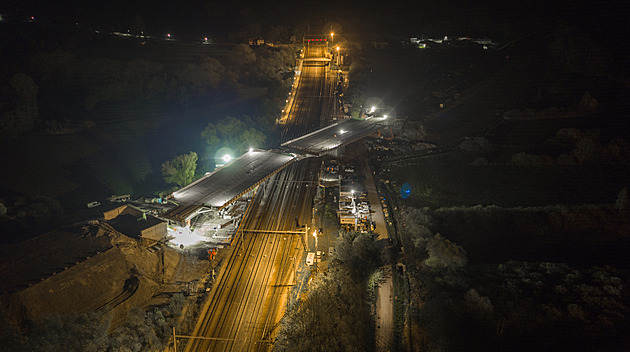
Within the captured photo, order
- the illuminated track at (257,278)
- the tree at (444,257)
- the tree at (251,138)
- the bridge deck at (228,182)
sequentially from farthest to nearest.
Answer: the tree at (251,138), the bridge deck at (228,182), the tree at (444,257), the illuminated track at (257,278)

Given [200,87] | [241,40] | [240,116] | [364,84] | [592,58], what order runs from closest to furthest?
[592,58]
[240,116]
[200,87]
[364,84]
[241,40]

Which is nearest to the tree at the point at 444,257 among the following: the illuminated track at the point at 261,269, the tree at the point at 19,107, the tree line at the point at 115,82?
the illuminated track at the point at 261,269

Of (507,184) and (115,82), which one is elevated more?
(115,82)

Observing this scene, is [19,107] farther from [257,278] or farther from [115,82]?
[257,278]

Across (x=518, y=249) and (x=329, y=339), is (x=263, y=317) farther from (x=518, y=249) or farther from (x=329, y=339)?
(x=518, y=249)

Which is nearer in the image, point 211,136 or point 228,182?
point 228,182

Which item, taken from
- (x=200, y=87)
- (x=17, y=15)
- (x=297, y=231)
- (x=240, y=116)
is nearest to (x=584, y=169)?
(x=297, y=231)

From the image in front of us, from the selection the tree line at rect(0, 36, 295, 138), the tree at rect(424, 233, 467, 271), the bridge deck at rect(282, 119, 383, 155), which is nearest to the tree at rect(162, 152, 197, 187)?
the bridge deck at rect(282, 119, 383, 155)

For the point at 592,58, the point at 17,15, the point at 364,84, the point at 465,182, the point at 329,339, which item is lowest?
the point at 329,339

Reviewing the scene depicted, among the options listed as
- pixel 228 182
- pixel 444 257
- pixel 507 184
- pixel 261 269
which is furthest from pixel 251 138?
pixel 507 184

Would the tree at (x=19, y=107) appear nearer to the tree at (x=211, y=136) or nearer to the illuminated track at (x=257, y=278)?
the tree at (x=211, y=136)

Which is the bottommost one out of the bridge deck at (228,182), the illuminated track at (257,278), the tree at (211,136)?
the illuminated track at (257,278)
